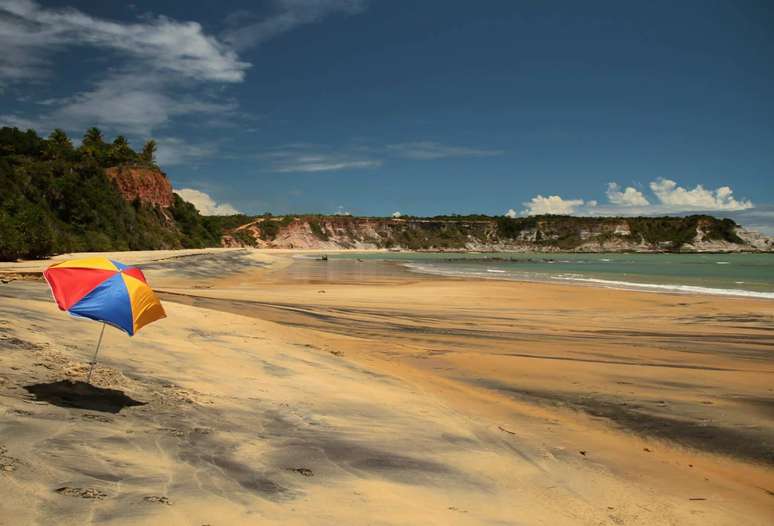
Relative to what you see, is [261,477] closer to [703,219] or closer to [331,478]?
[331,478]

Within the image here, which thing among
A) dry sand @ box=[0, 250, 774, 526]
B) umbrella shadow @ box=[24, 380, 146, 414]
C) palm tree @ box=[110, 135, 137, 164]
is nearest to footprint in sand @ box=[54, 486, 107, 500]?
dry sand @ box=[0, 250, 774, 526]

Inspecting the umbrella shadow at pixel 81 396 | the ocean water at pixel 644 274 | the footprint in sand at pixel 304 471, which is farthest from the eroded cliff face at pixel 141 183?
the footprint in sand at pixel 304 471

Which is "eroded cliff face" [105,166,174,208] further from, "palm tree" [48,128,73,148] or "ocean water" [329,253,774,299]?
"ocean water" [329,253,774,299]

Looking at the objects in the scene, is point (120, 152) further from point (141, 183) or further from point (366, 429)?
point (366, 429)

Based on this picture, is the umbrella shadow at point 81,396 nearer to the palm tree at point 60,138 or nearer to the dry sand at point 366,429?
the dry sand at point 366,429

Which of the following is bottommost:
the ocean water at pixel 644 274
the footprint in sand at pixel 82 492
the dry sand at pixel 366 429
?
the dry sand at pixel 366 429

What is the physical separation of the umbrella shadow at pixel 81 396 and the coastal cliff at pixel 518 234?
513 feet

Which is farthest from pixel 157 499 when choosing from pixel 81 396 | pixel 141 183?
pixel 141 183

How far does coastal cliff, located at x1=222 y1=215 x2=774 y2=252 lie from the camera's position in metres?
168

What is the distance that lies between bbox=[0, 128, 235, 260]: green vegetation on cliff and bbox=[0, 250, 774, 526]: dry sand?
28.7m

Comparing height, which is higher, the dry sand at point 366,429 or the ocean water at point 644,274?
the ocean water at point 644,274

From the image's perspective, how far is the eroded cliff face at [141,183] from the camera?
271 ft

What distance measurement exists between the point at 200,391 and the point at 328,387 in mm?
1758

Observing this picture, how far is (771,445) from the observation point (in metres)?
6.01
